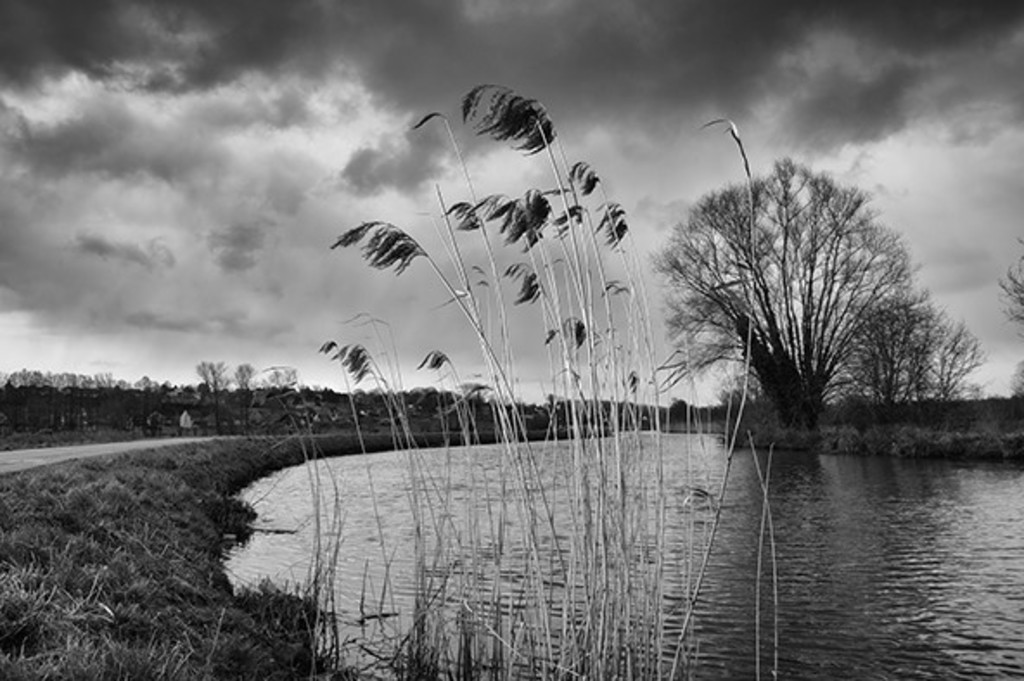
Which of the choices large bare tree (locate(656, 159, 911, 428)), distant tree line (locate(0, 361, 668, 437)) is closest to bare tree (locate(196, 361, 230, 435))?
distant tree line (locate(0, 361, 668, 437))

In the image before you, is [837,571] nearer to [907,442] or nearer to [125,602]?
[125,602]

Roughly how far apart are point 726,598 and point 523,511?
4163 mm

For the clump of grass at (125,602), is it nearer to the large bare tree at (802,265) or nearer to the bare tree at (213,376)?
the large bare tree at (802,265)

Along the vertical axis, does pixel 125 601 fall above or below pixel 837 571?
above

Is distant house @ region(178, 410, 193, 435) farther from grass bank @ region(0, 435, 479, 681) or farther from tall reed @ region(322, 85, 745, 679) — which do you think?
tall reed @ region(322, 85, 745, 679)

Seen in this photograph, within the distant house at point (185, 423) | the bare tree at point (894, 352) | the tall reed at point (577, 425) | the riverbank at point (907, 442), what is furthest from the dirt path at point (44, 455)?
the distant house at point (185, 423)

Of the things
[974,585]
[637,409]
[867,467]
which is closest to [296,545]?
[637,409]

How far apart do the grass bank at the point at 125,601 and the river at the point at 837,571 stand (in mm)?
601

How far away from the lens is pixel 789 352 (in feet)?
97.9

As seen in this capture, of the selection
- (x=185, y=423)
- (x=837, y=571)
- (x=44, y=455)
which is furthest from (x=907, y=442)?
(x=185, y=423)

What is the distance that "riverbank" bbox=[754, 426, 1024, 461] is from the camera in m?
19.4

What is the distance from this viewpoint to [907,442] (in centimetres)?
2181

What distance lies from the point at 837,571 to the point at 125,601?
6.46 meters

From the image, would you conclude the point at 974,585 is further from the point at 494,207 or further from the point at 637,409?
the point at 494,207
